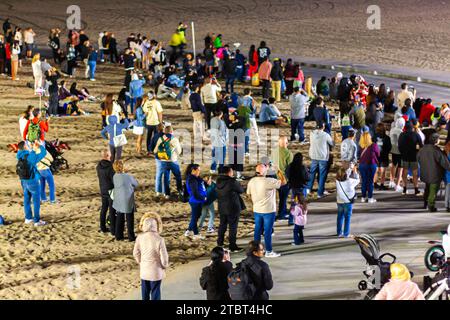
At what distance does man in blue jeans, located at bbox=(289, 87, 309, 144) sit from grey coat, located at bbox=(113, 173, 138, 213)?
786 centimetres

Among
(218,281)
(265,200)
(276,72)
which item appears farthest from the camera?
(276,72)

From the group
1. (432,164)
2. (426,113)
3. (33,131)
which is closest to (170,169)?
(33,131)

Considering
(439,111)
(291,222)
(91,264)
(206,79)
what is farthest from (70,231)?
(439,111)

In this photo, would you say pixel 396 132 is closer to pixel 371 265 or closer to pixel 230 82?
pixel 371 265

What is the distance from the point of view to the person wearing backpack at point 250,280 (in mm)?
11398

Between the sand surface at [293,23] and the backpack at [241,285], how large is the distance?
24.3m

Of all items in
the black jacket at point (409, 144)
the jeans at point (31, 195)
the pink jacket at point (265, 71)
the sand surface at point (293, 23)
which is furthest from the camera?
the sand surface at point (293, 23)

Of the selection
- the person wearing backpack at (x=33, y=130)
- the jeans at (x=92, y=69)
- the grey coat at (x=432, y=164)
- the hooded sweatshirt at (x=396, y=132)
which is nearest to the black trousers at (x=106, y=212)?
the person wearing backpack at (x=33, y=130)

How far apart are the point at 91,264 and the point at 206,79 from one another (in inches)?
395

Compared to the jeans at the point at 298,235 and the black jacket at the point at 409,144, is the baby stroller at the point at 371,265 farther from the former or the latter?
the black jacket at the point at 409,144

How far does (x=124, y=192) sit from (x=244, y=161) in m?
6.24

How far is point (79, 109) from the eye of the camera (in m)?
27.5

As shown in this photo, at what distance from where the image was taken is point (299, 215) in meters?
15.5

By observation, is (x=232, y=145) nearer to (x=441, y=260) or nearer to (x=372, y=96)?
(x=372, y=96)
